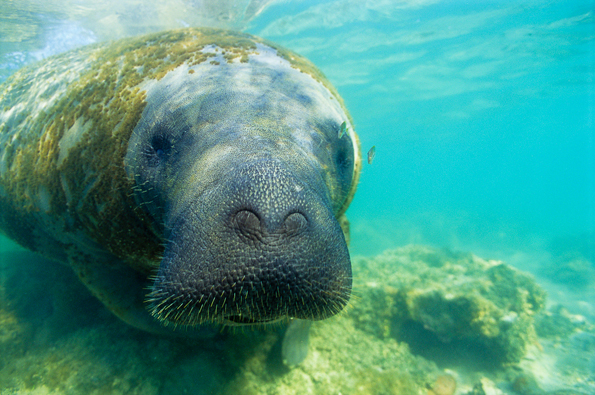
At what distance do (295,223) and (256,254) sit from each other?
8.7 inches

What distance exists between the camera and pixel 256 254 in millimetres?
1398

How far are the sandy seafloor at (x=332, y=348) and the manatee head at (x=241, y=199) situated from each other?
77cm

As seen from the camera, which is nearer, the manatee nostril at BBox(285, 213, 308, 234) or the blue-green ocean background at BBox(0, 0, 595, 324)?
the manatee nostril at BBox(285, 213, 308, 234)

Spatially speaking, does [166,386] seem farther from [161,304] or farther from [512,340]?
[512,340]

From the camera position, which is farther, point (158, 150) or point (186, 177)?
point (158, 150)

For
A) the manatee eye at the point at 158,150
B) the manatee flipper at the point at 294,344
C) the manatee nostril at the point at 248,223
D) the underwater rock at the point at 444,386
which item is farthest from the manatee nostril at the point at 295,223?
the underwater rock at the point at 444,386

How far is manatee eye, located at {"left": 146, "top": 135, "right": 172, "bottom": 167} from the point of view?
90.7 inches

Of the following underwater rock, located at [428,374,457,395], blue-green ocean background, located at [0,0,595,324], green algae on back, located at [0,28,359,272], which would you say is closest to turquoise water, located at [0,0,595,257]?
blue-green ocean background, located at [0,0,595,324]

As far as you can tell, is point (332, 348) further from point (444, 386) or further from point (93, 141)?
point (93, 141)

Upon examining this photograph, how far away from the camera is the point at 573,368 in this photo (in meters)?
8.77

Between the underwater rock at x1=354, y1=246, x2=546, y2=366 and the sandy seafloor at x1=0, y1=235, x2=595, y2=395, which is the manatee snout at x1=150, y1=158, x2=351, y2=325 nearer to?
the sandy seafloor at x1=0, y1=235, x2=595, y2=395

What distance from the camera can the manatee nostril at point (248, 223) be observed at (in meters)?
1.41

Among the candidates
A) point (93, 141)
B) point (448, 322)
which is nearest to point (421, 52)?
point (448, 322)

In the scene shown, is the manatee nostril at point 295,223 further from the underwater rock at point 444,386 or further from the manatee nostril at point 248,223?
the underwater rock at point 444,386
